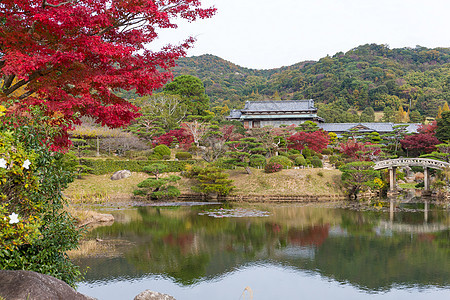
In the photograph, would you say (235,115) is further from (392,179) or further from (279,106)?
(392,179)

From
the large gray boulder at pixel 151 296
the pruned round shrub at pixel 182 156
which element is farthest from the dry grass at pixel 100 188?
the large gray boulder at pixel 151 296

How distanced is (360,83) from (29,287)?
67.1 metres

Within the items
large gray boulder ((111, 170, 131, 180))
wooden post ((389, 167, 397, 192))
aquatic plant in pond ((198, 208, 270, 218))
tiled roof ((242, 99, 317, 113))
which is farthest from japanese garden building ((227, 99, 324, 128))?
aquatic plant in pond ((198, 208, 270, 218))

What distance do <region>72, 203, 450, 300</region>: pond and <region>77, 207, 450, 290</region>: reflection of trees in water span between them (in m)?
0.03

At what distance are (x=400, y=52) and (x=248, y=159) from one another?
263 feet

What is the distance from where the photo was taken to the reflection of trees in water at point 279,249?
28.8 feet

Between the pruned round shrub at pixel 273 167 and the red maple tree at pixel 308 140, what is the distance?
22.5ft

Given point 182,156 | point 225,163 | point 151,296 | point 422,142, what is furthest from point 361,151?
point 151,296

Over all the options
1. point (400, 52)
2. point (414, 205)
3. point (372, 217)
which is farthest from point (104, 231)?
point (400, 52)

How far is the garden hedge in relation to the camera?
83.0ft

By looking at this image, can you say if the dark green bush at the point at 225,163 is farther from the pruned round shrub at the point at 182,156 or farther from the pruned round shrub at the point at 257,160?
the pruned round shrub at the point at 182,156

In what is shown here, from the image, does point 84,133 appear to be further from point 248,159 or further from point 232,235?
point 232,235

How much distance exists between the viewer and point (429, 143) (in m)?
30.6

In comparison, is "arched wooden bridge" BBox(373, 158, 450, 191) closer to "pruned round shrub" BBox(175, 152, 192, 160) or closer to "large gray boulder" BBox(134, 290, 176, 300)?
"pruned round shrub" BBox(175, 152, 192, 160)
